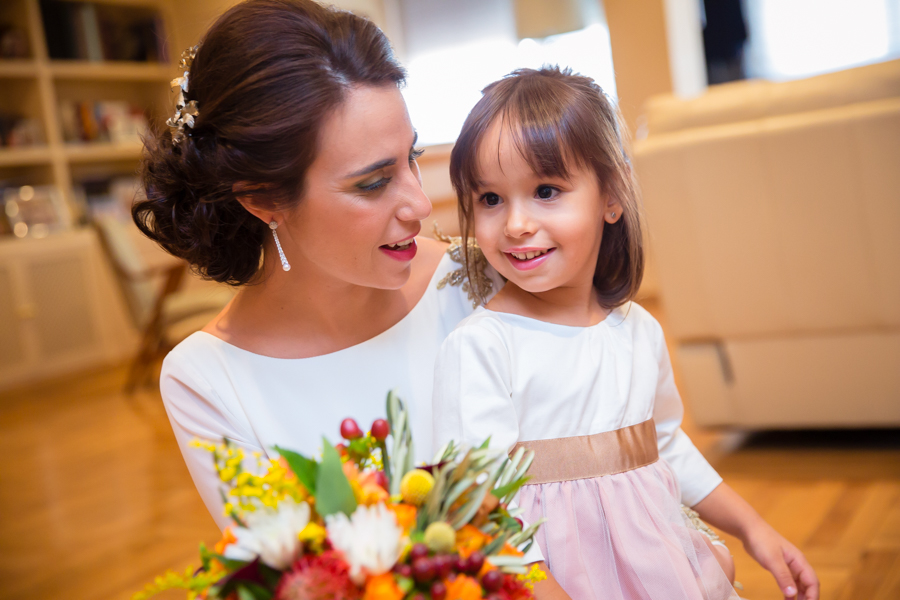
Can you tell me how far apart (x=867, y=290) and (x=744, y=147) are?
51cm

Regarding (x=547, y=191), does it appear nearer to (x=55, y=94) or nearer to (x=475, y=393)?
(x=475, y=393)

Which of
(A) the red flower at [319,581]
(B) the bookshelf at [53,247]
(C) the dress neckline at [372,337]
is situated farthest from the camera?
(B) the bookshelf at [53,247]

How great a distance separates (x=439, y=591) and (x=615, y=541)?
458 millimetres

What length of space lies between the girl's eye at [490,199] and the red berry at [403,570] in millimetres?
573

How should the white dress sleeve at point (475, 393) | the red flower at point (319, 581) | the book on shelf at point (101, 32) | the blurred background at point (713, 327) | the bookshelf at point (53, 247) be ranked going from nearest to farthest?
the red flower at point (319, 581)
the white dress sleeve at point (475, 393)
the blurred background at point (713, 327)
the bookshelf at point (53, 247)
the book on shelf at point (101, 32)

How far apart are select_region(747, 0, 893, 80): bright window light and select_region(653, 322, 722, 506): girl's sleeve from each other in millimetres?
4837

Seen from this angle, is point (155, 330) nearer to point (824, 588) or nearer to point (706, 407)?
point (706, 407)

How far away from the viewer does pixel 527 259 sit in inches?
39.5

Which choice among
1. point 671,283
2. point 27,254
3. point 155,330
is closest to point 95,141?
point 27,254

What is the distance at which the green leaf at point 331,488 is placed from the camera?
22.5 inches

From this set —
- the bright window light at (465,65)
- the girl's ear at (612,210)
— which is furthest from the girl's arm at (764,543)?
the bright window light at (465,65)

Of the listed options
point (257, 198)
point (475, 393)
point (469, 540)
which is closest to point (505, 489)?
point (469, 540)

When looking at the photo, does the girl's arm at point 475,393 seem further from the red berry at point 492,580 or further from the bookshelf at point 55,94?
the bookshelf at point 55,94

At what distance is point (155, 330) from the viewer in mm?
4465
